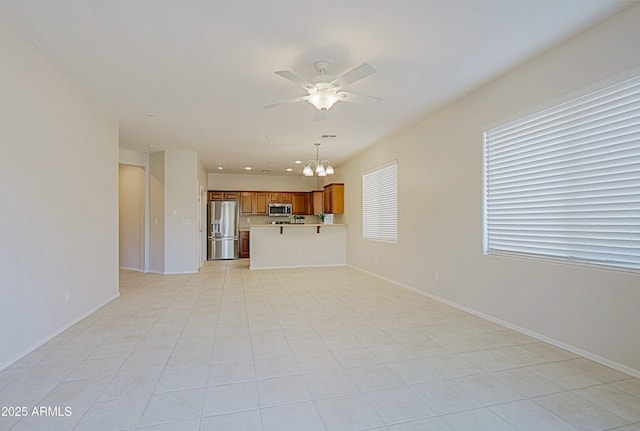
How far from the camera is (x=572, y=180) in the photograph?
276 cm

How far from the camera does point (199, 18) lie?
2383 mm

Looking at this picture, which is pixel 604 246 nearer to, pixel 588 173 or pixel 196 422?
pixel 588 173

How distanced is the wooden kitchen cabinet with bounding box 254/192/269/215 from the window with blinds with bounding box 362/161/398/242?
169 inches

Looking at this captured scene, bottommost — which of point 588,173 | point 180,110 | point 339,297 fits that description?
point 339,297

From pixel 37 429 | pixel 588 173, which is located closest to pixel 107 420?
pixel 37 429

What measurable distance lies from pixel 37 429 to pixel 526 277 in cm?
381

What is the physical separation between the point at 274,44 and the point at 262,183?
8.09m

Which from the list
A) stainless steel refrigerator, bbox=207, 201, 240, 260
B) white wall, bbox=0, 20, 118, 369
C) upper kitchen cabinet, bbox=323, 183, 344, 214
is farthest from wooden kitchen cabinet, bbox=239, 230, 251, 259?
white wall, bbox=0, 20, 118, 369

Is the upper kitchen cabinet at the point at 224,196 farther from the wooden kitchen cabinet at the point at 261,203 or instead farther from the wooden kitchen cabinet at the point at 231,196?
the wooden kitchen cabinet at the point at 261,203

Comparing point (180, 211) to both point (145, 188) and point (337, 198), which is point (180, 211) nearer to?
point (145, 188)

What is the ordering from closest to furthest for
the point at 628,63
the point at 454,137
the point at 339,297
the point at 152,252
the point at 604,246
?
the point at 628,63
the point at 604,246
the point at 454,137
the point at 339,297
the point at 152,252

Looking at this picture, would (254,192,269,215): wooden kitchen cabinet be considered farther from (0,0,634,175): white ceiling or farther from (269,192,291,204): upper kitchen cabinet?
(0,0,634,175): white ceiling

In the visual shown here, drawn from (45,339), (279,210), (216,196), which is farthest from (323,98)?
(216,196)

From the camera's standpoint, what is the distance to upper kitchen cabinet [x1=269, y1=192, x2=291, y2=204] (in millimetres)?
10578
